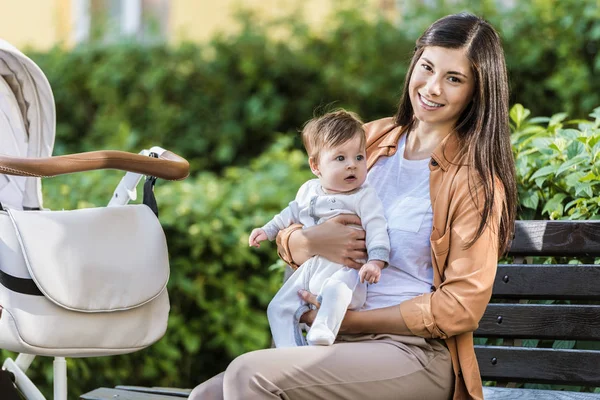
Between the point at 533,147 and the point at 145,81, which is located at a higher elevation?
the point at 533,147

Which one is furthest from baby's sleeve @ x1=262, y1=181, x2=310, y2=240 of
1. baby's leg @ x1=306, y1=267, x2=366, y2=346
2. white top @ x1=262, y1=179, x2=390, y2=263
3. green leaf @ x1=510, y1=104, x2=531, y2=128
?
green leaf @ x1=510, y1=104, x2=531, y2=128

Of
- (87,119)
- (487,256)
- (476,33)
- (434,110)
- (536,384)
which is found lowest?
(87,119)

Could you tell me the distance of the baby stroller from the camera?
8.88ft

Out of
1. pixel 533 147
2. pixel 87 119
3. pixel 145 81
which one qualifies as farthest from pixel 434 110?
pixel 87 119

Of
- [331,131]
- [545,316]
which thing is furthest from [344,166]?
[545,316]

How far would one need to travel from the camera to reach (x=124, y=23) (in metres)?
9.57

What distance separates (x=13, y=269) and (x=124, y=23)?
7187 mm

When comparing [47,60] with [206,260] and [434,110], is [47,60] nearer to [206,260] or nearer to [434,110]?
[206,260]

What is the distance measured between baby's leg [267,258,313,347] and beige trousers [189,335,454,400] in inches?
7.2

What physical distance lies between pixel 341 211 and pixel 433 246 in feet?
0.97

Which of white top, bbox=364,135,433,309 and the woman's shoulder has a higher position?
the woman's shoulder

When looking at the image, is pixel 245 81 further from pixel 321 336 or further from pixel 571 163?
pixel 321 336

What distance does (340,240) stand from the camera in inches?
109

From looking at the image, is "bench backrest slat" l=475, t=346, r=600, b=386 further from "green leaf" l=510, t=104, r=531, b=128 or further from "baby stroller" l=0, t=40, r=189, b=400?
"baby stroller" l=0, t=40, r=189, b=400
